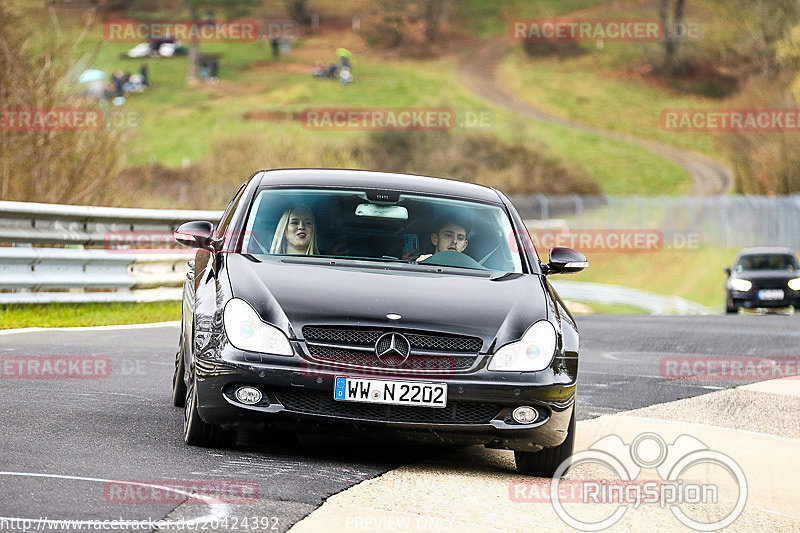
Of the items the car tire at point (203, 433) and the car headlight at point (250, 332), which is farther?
the car tire at point (203, 433)

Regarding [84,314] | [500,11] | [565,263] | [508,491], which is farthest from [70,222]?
[500,11]

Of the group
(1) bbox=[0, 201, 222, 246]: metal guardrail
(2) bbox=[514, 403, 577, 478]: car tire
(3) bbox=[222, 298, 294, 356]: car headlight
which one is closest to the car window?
(3) bbox=[222, 298, 294, 356]: car headlight

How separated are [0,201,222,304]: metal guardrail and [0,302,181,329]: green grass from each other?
4.1 inches

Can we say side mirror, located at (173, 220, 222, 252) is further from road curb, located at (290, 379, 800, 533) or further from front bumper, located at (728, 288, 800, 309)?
front bumper, located at (728, 288, 800, 309)

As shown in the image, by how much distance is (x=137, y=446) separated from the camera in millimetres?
7500

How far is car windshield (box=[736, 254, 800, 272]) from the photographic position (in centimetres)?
3091

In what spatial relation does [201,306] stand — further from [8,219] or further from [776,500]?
[8,219]

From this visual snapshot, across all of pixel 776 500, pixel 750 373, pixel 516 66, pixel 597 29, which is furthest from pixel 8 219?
pixel 597 29

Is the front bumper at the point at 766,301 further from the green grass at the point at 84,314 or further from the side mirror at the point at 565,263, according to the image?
the side mirror at the point at 565,263

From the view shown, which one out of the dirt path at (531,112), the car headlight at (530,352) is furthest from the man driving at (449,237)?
the dirt path at (531,112)

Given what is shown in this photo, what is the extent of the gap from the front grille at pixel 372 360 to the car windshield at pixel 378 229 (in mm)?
1199

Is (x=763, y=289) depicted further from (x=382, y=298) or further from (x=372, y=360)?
(x=372, y=360)

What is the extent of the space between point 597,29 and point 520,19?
28.6 feet

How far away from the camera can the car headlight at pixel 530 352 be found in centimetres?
725
